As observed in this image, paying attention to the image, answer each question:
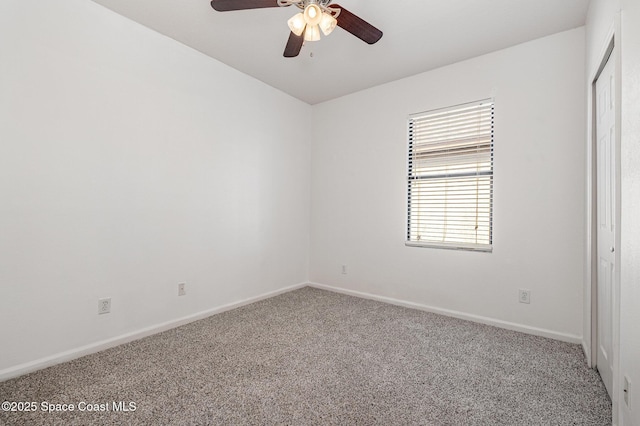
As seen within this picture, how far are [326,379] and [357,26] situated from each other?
2.33 metres

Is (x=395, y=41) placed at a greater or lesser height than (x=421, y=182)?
greater

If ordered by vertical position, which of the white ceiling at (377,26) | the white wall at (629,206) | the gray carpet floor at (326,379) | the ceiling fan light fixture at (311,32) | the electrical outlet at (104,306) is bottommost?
the gray carpet floor at (326,379)

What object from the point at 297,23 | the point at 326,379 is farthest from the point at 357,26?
the point at 326,379

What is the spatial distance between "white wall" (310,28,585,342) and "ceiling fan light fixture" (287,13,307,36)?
203cm

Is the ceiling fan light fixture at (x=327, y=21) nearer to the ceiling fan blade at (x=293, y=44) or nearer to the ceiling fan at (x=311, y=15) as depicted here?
the ceiling fan at (x=311, y=15)

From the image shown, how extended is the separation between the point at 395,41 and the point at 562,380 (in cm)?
293

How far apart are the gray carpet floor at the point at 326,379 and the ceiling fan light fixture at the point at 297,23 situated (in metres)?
2.21

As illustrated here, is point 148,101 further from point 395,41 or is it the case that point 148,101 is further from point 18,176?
point 395,41

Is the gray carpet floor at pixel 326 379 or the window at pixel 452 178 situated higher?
the window at pixel 452 178

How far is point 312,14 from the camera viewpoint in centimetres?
176

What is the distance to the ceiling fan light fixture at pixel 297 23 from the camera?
1.82 meters

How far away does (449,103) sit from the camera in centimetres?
327

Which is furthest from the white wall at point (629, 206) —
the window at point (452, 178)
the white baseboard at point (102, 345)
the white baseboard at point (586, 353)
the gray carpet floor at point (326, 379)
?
the white baseboard at point (102, 345)

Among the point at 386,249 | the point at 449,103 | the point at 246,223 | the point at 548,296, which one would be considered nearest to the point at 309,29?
the point at 449,103
